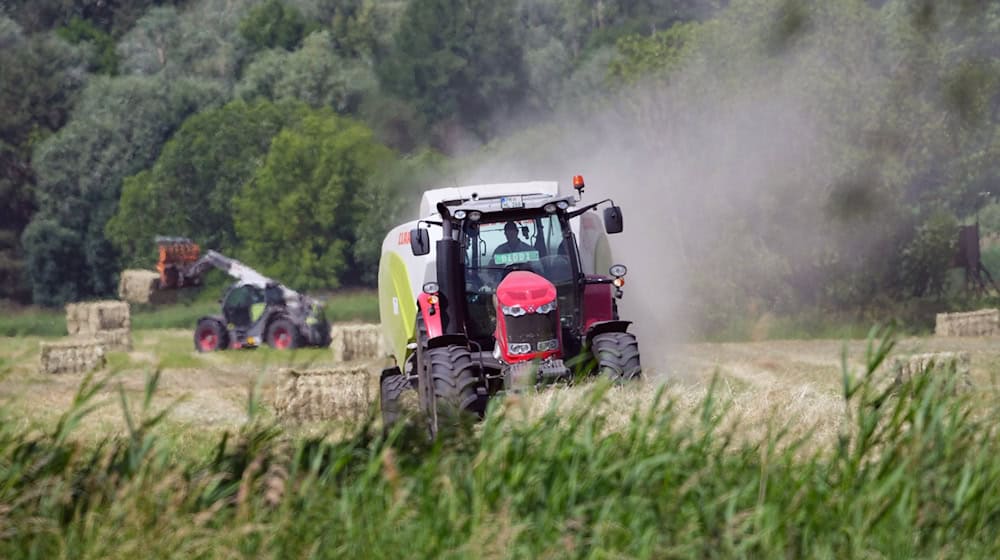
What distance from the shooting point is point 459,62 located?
61250 millimetres

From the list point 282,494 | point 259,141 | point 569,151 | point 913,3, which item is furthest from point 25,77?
point 282,494

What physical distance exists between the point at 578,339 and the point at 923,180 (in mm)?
22968

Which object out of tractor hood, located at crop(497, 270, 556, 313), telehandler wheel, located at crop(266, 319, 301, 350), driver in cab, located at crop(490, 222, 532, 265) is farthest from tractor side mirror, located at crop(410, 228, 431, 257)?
telehandler wheel, located at crop(266, 319, 301, 350)

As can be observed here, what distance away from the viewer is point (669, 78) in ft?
131

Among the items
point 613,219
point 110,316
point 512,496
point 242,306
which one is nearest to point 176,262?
point 110,316

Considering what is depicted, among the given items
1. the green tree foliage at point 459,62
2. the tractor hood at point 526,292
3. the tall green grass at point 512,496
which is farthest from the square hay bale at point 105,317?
the tall green grass at point 512,496

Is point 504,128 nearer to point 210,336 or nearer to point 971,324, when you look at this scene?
point 210,336

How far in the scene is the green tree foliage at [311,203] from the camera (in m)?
47.6

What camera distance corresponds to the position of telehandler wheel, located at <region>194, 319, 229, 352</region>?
3297 centimetres

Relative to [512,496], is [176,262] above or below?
above

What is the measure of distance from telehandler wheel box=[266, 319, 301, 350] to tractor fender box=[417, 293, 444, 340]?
18.0 m

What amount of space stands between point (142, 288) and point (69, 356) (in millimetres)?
15061

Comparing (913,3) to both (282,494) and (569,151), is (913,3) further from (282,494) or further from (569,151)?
(282,494)

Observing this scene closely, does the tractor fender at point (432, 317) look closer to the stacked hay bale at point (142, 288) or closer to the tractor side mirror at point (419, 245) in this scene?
the tractor side mirror at point (419, 245)
